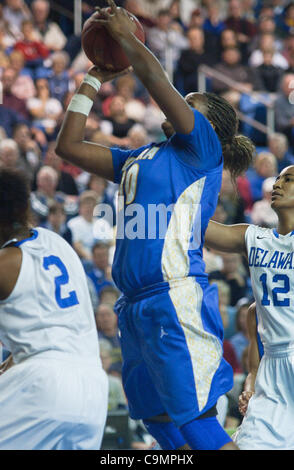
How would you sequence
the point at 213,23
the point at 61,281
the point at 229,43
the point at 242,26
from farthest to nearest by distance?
the point at 242,26
the point at 213,23
the point at 229,43
the point at 61,281

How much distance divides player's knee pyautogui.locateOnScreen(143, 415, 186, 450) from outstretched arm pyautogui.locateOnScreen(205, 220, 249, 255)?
35.3 inches

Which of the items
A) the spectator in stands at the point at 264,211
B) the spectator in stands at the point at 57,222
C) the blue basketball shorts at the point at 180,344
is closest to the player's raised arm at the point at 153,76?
the blue basketball shorts at the point at 180,344

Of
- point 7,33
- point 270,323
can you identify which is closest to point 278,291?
point 270,323

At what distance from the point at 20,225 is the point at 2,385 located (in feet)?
2.02

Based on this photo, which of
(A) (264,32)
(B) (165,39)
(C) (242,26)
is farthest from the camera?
(C) (242,26)

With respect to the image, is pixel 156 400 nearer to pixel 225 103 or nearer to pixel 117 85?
pixel 225 103

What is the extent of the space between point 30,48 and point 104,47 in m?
6.21

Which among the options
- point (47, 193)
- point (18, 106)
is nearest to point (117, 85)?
point (18, 106)

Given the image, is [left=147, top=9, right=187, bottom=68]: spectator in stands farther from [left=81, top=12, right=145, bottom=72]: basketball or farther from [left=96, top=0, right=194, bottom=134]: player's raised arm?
[left=96, top=0, right=194, bottom=134]: player's raised arm

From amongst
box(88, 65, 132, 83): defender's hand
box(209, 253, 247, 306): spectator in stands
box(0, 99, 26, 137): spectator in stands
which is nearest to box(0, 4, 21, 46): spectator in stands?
box(0, 99, 26, 137): spectator in stands

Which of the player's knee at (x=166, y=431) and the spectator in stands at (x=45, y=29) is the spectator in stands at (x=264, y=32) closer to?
the spectator in stands at (x=45, y=29)

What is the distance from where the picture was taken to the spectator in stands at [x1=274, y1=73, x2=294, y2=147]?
1006 cm

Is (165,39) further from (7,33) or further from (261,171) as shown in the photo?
(261,171)

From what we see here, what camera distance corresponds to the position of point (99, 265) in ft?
22.7
